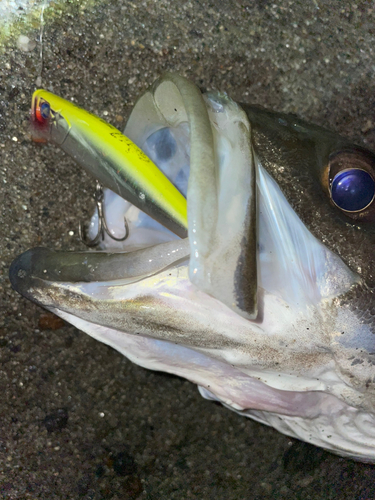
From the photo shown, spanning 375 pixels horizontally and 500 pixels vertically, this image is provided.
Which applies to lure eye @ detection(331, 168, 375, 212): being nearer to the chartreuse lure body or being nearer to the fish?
the fish

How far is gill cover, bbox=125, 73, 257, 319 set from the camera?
96 centimetres

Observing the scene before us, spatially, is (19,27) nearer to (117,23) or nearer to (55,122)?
(117,23)

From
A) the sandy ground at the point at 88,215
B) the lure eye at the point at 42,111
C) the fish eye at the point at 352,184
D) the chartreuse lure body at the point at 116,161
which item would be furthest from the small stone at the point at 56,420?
the fish eye at the point at 352,184

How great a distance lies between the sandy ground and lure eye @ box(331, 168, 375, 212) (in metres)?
0.73

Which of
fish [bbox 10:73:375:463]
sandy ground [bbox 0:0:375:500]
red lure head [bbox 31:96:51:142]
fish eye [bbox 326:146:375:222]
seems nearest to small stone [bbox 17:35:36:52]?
sandy ground [bbox 0:0:375:500]

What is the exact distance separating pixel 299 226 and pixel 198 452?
1.09 metres

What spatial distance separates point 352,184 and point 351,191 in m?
0.02

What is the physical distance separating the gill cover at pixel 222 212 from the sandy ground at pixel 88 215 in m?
A: 0.75

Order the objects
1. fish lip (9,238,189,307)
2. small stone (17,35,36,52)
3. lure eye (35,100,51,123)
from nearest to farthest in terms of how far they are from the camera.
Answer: fish lip (9,238,189,307)
lure eye (35,100,51,123)
small stone (17,35,36,52)

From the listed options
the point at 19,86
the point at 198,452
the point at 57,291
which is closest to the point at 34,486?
the point at 198,452

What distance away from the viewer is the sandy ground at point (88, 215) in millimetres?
1608

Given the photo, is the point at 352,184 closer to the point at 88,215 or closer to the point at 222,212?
the point at 222,212

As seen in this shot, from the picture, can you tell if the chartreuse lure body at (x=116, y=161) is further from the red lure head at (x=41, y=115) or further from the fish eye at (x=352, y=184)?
the fish eye at (x=352, y=184)

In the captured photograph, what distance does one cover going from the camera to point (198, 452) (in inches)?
67.7
